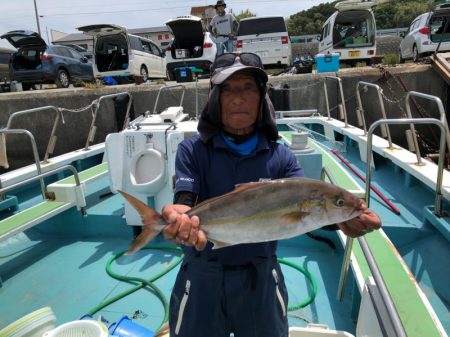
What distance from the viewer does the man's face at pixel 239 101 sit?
1.54 m

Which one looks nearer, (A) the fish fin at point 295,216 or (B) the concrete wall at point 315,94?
(A) the fish fin at point 295,216

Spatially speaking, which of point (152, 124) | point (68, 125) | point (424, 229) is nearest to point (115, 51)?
point (68, 125)

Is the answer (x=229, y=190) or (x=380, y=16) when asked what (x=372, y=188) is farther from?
(x=380, y=16)

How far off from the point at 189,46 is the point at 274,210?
12247mm

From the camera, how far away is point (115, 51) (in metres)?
12.8

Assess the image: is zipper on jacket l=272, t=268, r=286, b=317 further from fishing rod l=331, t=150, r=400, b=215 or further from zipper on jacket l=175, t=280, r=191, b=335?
fishing rod l=331, t=150, r=400, b=215

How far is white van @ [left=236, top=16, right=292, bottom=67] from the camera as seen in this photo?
11125 mm

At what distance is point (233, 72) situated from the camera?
4.87 feet

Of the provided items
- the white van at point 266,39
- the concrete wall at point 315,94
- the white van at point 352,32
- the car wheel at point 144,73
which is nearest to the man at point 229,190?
the concrete wall at point 315,94

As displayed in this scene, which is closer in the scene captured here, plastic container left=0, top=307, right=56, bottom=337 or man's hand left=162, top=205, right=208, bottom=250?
man's hand left=162, top=205, right=208, bottom=250

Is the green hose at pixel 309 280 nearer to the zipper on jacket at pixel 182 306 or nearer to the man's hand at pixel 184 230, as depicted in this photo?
the zipper on jacket at pixel 182 306

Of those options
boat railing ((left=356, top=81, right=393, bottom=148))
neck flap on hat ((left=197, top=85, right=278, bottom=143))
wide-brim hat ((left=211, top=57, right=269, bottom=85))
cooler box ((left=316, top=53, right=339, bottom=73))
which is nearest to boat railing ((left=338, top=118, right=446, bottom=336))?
neck flap on hat ((left=197, top=85, right=278, bottom=143))

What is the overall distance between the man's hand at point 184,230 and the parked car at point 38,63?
12.3 meters

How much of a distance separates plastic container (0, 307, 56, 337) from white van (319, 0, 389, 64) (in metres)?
11.4
